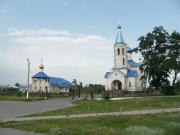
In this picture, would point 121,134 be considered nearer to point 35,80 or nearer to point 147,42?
point 147,42

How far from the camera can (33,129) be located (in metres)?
14.4

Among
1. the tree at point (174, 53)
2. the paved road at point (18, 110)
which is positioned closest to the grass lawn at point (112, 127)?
the paved road at point (18, 110)

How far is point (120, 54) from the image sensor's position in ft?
257

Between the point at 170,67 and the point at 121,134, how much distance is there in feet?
138

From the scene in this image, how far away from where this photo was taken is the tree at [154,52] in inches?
2189

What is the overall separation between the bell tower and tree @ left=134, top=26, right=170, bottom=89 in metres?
19.3

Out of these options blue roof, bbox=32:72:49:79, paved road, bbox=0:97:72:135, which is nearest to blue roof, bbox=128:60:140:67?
blue roof, bbox=32:72:49:79

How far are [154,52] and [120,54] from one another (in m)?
21.1

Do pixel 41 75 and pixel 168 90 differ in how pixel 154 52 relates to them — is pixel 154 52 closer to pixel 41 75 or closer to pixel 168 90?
pixel 168 90

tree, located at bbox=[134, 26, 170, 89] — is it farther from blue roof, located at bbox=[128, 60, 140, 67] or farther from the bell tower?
blue roof, located at bbox=[128, 60, 140, 67]

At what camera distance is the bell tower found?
3078 inches

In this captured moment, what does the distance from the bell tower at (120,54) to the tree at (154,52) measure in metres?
19.3

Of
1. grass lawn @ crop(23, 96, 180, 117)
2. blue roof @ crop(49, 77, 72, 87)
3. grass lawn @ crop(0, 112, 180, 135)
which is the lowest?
grass lawn @ crop(0, 112, 180, 135)

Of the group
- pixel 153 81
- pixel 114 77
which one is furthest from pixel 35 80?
pixel 153 81
